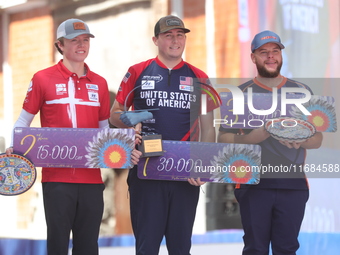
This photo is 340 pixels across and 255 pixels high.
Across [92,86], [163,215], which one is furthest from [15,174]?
[163,215]

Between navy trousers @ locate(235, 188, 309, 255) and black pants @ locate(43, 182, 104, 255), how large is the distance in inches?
32.3

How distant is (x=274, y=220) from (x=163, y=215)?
1.99ft

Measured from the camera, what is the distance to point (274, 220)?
3.11 m

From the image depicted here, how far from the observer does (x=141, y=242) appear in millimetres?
3037

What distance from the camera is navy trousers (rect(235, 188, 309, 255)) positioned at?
10.1 feet

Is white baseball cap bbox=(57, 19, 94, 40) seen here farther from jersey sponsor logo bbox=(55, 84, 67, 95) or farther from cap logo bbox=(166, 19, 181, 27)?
cap logo bbox=(166, 19, 181, 27)

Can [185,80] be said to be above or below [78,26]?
below

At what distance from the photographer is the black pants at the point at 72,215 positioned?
2.96 m

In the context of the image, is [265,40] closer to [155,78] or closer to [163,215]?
[155,78]

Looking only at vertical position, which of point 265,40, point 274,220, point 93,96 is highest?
point 265,40

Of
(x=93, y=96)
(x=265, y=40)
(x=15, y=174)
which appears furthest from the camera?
(x=265, y=40)

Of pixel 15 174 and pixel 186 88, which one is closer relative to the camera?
pixel 15 174

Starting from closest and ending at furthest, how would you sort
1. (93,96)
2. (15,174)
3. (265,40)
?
(15,174) → (93,96) → (265,40)

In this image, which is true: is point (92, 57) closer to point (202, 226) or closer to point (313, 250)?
point (202, 226)
